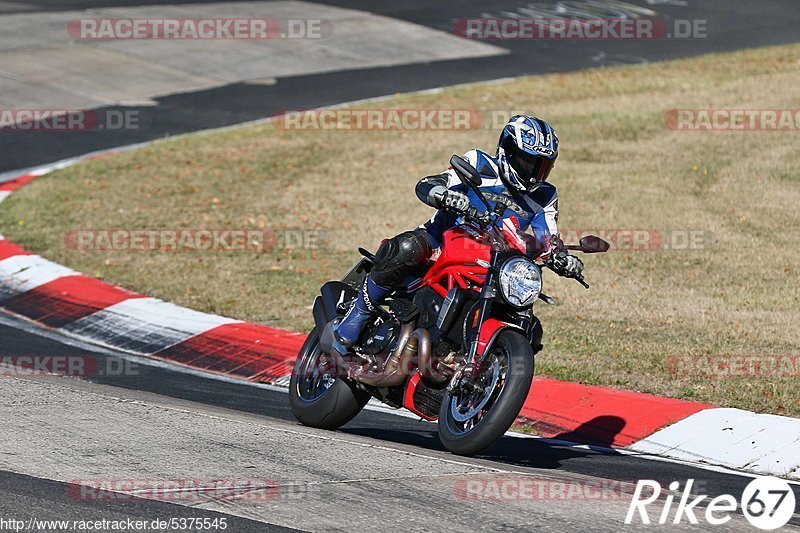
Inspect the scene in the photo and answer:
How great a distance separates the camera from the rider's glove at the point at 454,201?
257 inches

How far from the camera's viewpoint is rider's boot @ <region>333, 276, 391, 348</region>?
7277mm

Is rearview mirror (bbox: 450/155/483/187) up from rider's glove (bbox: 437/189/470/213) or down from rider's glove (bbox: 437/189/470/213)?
up

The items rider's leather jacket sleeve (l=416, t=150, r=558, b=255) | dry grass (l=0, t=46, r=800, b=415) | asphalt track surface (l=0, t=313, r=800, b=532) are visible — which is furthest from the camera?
dry grass (l=0, t=46, r=800, b=415)

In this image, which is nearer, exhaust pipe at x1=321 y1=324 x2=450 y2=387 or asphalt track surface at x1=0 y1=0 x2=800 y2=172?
A: exhaust pipe at x1=321 y1=324 x2=450 y2=387

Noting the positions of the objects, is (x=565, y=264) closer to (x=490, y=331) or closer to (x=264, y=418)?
(x=490, y=331)

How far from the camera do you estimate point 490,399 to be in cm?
649

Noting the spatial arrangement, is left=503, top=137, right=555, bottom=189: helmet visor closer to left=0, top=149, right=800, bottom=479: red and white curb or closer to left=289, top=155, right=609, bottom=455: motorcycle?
left=289, top=155, right=609, bottom=455: motorcycle

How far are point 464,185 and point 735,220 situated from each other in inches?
306

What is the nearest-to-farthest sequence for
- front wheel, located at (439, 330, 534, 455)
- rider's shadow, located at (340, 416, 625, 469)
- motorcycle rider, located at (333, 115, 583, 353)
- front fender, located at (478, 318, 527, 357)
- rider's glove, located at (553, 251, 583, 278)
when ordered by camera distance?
front wheel, located at (439, 330, 534, 455)
front fender, located at (478, 318, 527, 357)
rider's glove, located at (553, 251, 583, 278)
motorcycle rider, located at (333, 115, 583, 353)
rider's shadow, located at (340, 416, 625, 469)

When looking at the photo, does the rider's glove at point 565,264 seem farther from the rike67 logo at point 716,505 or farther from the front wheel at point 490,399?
the rike67 logo at point 716,505

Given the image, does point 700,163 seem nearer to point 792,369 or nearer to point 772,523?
point 792,369

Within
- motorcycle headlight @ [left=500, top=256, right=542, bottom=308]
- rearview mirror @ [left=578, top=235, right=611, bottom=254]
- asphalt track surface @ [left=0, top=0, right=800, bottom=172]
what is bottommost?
motorcycle headlight @ [left=500, top=256, right=542, bottom=308]

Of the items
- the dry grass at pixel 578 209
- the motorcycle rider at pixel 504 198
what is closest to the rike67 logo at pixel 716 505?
the motorcycle rider at pixel 504 198

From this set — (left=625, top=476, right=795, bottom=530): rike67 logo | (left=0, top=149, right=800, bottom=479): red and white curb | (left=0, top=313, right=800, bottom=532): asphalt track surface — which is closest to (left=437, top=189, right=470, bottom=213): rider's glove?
(left=0, top=313, right=800, bottom=532): asphalt track surface
